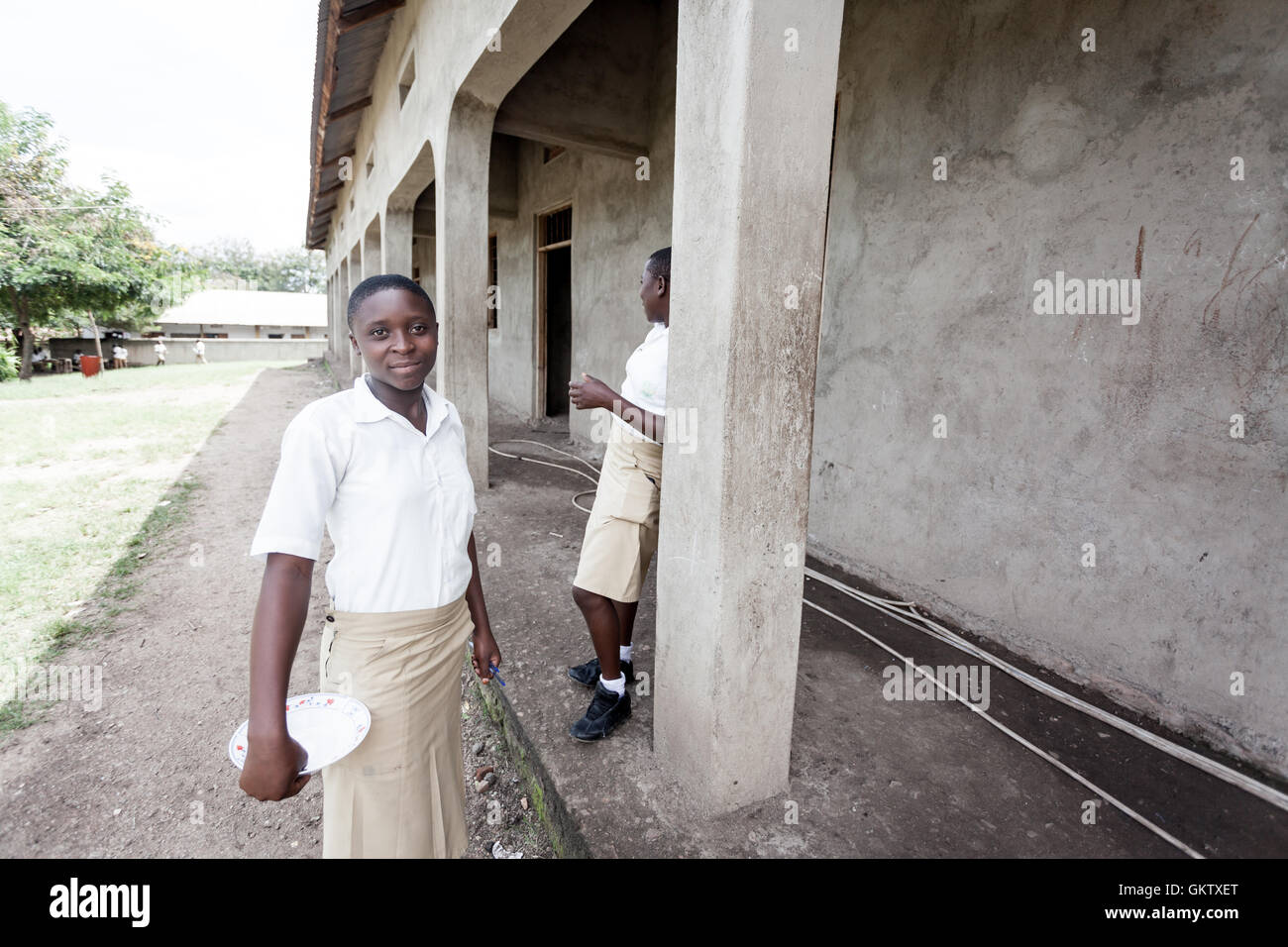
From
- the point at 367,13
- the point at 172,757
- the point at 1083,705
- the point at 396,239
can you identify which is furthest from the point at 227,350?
the point at 1083,705

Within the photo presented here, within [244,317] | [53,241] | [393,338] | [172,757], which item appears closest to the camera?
[393,338]

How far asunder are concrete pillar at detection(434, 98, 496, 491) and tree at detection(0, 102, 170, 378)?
21728 millimetres

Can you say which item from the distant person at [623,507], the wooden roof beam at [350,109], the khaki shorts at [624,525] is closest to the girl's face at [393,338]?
the distant person at [623,507]

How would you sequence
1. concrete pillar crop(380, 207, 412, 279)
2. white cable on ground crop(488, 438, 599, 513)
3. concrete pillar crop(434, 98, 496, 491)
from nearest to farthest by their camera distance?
1. concrete pillar crop(434, 98, 496, 491)
2. white cable on ground crop(488, 438, 599, 513)
3. concrete pillar crop(380, 207, 412, 279)

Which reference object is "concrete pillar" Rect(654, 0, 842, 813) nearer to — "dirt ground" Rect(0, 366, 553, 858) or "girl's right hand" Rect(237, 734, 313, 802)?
"dirt ground" Rect(0, 366, 553, 858)

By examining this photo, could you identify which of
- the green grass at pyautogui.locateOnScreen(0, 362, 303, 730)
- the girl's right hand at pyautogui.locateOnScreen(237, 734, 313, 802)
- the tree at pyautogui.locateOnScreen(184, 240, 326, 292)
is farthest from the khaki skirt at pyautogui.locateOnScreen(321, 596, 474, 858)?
the tree at pyautogui.locateOnScreen(184, 240, 326, 292)

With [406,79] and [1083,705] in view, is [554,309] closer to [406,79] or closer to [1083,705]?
[406,79]

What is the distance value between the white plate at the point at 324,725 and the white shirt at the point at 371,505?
209mm

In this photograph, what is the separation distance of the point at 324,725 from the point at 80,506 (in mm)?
6379

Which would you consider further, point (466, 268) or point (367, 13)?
point (367, 13)

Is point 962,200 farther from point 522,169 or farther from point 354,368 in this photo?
point 354,368

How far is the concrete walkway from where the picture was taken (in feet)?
6.62

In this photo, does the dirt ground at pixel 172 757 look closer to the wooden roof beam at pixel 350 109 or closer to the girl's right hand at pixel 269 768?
the girl's right hand at pixel 269 768

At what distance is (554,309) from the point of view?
11391 millimetres
